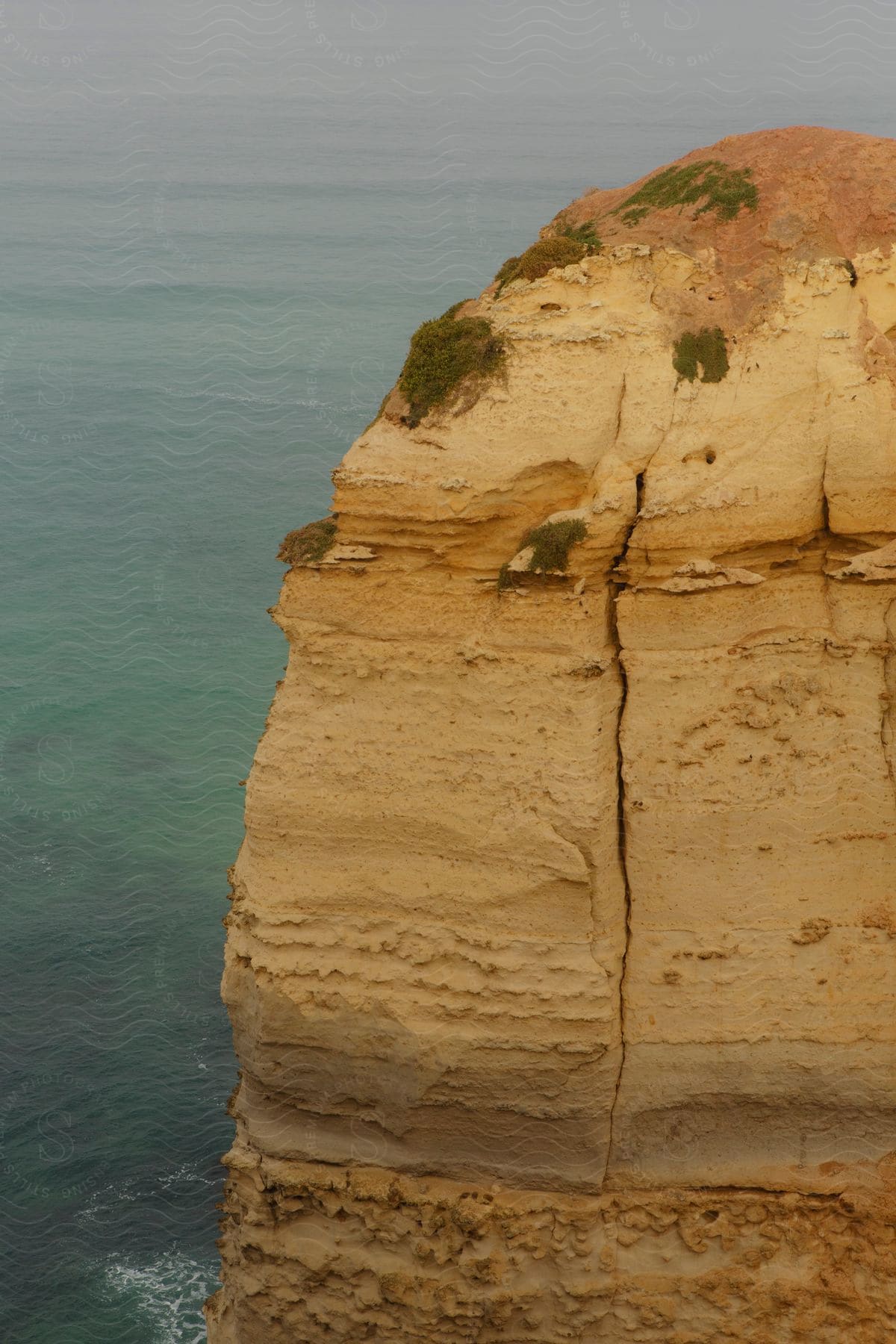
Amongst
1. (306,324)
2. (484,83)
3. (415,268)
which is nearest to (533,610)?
(306,324)

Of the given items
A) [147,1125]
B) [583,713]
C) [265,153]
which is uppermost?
[265,153]

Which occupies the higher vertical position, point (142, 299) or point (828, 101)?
point (828, 101)

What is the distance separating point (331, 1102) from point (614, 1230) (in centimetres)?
433

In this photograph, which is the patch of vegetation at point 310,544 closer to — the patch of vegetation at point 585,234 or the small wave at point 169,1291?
the patch of vegetation at point 585,234

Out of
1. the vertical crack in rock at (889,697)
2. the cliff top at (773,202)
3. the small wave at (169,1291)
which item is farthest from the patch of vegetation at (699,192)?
the small wave at (169,1291)

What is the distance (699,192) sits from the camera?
76.3 feet

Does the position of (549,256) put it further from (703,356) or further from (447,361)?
(703,356)

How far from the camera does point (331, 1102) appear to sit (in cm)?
2272

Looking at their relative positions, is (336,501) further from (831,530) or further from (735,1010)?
(735,1010)

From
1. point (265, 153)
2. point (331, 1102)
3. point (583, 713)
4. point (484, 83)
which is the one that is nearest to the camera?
point (583, 713)

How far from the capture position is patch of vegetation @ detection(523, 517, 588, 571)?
21016mm

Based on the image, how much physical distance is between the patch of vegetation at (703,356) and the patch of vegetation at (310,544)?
524cm

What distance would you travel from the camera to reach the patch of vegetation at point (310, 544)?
72.1 feet

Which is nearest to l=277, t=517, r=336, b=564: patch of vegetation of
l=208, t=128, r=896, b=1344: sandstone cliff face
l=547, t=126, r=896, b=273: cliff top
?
l=208, t=128, r=896, b=1344: sandstone cliff face
